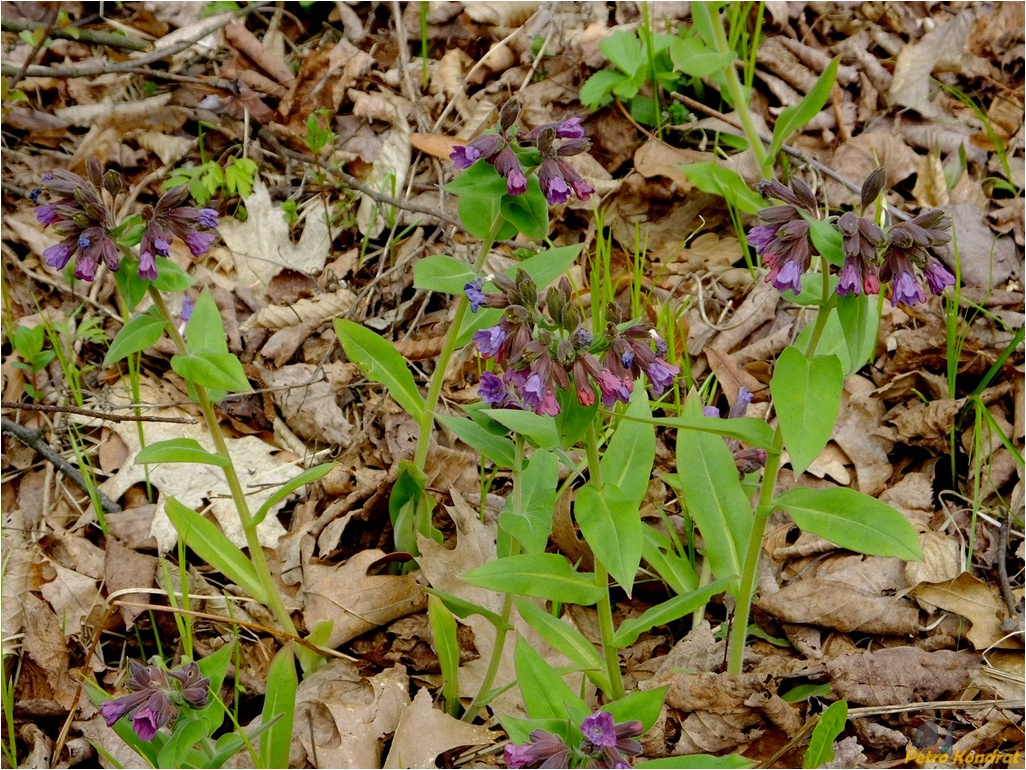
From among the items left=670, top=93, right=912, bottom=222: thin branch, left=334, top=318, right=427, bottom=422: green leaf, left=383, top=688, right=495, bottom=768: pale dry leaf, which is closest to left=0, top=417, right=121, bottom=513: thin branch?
left=334, top=318, right=427, bottom=422: green leaf

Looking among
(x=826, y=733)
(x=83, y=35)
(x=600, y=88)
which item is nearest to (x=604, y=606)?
(x=826, y=733)

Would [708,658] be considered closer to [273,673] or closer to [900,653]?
[900,653]

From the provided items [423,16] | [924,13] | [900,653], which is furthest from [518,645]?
[924,13]

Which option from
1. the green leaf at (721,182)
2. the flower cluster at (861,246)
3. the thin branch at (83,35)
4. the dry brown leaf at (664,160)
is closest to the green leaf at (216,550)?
the flower cluster at (861,246)

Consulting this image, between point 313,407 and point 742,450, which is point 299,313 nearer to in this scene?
point 313,407

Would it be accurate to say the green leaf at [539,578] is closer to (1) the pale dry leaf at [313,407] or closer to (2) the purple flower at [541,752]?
(2) the purple flower at [541,752]

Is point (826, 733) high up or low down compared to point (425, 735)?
up
